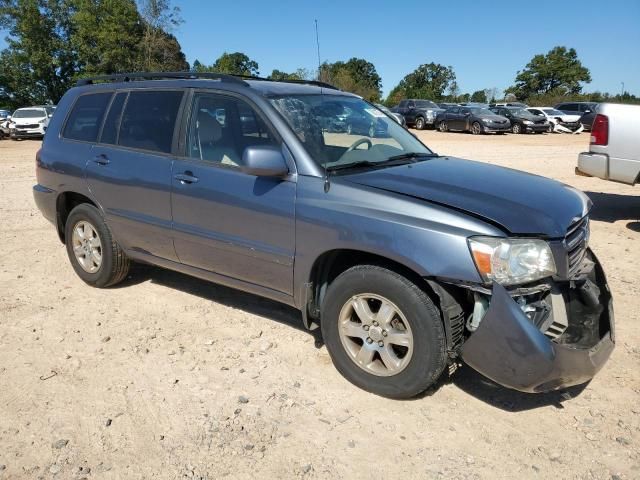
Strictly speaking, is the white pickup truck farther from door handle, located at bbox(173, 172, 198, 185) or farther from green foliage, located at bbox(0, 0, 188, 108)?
green foliage, located at bbox(0, 0, 188, 108)

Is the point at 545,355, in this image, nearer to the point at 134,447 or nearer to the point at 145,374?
the point at 134,447

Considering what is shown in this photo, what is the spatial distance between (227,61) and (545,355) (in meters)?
80.6

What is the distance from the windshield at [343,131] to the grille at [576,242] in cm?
125

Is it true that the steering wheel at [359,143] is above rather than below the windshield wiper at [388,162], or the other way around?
above

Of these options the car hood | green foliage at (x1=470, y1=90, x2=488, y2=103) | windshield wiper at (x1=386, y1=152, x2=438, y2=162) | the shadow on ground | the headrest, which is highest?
green foliage at (x1=470, y1=90, x2=488, y2=103)

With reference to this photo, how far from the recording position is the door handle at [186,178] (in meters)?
3.93

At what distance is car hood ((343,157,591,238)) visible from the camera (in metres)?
2.96

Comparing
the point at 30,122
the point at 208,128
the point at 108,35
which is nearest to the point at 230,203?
the point at 208,128

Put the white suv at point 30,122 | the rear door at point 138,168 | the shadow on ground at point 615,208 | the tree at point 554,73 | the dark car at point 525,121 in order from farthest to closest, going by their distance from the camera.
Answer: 1. the tree at point 554,73
2. the dark car at point 525,121
3. the white suv at point 30,122
4. the shadow on ground at point 615,208
5. the rear door at point 138,168

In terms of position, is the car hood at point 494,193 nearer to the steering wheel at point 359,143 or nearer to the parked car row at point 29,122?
the steering wheel at point 359,143

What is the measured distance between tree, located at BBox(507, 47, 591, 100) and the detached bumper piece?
8124 cm

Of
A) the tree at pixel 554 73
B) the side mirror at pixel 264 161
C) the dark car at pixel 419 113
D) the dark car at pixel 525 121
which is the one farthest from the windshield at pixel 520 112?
the tree at pixel 554 73

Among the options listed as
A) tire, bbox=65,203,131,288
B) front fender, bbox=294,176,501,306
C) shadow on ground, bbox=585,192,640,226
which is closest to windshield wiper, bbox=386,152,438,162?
front fender, bbox=294,176,501,306

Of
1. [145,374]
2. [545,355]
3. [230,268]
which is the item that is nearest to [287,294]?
[230,268]
